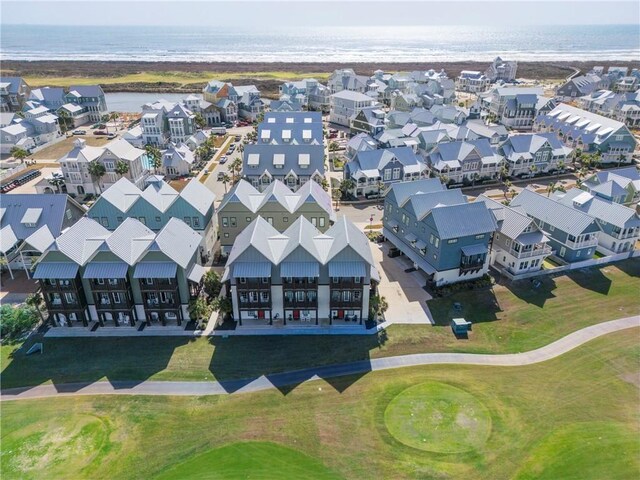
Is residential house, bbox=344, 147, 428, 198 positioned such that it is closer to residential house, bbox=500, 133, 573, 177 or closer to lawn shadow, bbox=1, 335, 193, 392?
residential house, bbox=500, 133, 573, 177

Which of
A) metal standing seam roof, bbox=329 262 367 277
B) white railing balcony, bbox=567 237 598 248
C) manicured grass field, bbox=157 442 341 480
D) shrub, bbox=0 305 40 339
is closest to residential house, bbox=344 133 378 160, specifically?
white railing balcony, bbox=567 237 598 248

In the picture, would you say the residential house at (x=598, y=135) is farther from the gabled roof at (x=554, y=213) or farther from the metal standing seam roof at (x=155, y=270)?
the metal standing seam roof at (x=155, y=270)

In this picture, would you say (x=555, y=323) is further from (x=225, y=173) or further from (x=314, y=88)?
(x=314, y=88)

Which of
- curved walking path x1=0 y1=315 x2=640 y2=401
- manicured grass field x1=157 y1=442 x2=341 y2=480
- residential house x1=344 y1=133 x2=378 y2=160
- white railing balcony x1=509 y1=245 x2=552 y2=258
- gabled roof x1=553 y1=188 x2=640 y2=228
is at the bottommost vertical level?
manicured grass field x1=157 y1=442 x2=341 y2=480

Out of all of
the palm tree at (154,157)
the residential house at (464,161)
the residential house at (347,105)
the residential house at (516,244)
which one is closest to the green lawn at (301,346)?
the residential house at (516,244)

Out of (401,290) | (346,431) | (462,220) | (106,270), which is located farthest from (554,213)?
(106,270)
